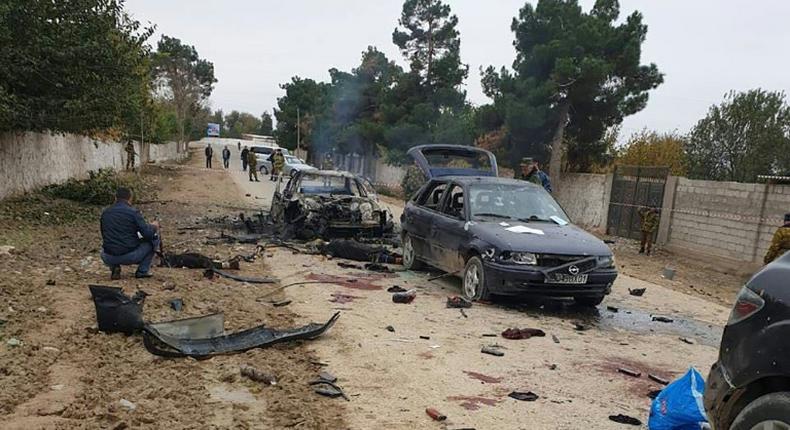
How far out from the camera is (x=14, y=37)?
12320 millimetres

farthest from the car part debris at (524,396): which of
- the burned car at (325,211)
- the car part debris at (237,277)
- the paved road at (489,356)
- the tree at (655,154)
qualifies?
the tree at (655,154)

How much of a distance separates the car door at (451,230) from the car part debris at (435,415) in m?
3.95

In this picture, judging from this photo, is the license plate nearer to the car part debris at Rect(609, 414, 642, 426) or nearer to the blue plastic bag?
the car part debris at Rect(609, 414, 642, 426)

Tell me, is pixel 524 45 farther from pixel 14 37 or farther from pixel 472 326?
pixel 472 326

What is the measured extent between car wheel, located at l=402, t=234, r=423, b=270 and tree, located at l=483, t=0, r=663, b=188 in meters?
11.5

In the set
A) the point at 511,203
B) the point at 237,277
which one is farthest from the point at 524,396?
the point at 237,277

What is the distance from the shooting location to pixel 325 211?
40.6 feet

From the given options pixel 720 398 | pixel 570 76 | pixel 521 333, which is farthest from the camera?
pixel 570 76

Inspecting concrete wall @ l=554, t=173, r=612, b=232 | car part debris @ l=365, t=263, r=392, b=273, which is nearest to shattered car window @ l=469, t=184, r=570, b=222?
car part debris @ l=365, t=263, r=392, b=273

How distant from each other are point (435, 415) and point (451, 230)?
176 inches

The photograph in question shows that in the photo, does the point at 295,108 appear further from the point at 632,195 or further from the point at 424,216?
the point at 424,216

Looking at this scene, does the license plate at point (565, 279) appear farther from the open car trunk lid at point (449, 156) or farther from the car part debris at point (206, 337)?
the open car trunk lid at point (449, 156)

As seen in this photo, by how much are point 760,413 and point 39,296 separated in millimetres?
6778

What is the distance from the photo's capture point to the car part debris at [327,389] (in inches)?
177
